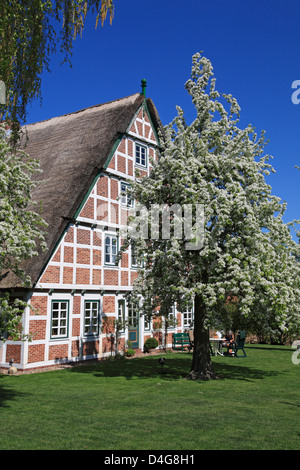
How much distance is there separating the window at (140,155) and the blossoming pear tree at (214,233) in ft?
23.8

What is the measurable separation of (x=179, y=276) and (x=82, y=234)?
643 cm

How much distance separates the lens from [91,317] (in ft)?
60.0

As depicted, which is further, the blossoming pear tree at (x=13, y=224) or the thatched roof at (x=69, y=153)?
the thatched roof at (x=69, y=153)

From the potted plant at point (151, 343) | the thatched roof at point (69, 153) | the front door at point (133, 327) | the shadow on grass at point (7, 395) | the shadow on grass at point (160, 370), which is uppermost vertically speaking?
the thatched roof at point (69, 153)

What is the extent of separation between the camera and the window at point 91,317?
59.2ft

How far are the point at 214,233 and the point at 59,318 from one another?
785 centimetres

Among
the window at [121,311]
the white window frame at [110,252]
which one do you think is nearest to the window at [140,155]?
the white window frame at [110,252]

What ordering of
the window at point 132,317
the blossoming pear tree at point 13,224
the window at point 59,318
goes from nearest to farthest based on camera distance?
the blossoming pear tree at point 13,224, the window at point 59,318, the window at point 132,317

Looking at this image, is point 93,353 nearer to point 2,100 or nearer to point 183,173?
point 183,173

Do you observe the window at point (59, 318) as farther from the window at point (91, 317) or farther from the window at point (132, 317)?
the window at point (132, 317)

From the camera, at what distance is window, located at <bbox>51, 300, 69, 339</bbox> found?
16500mm

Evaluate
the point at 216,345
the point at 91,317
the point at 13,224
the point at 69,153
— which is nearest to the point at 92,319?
the point at 91,317

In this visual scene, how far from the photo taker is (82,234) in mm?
18000

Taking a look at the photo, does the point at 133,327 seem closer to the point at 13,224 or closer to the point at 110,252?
the point at 110,252
